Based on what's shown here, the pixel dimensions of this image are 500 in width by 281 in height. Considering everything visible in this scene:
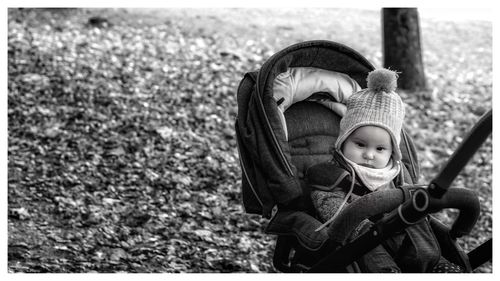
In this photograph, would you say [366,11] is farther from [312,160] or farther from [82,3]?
[312,160]

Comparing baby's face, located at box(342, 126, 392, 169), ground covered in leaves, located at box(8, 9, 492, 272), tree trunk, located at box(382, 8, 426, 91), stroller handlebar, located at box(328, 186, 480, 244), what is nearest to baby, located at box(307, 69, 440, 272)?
baby's face, located at box(342, 126, 392, 169)

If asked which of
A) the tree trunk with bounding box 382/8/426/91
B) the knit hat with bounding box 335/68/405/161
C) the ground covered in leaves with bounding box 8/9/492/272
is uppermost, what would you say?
the knit hat with bounding box 335/68/405/161

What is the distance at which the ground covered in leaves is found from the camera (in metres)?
6.48

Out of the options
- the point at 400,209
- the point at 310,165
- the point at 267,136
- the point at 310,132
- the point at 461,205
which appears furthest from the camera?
the point at 310,132

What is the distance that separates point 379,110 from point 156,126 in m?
5.04

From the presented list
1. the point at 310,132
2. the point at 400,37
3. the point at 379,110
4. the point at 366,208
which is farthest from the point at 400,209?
the point at 400,37

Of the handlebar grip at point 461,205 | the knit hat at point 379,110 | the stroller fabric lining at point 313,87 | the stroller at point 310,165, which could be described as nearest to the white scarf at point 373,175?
the knit hat at point 379,110

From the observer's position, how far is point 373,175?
3.93m

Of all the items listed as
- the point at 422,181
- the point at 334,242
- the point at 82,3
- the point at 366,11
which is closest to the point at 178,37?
the point at 82,3

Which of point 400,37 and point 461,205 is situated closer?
point 461,205

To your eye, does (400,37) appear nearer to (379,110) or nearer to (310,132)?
(310,132)

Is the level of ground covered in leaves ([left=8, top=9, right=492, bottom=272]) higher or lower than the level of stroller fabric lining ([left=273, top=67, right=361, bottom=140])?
lower

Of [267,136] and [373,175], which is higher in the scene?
[267,136]

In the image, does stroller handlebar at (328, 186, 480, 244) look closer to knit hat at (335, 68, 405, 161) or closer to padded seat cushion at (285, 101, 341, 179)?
knit hat at (335, 68, 405, 161)
